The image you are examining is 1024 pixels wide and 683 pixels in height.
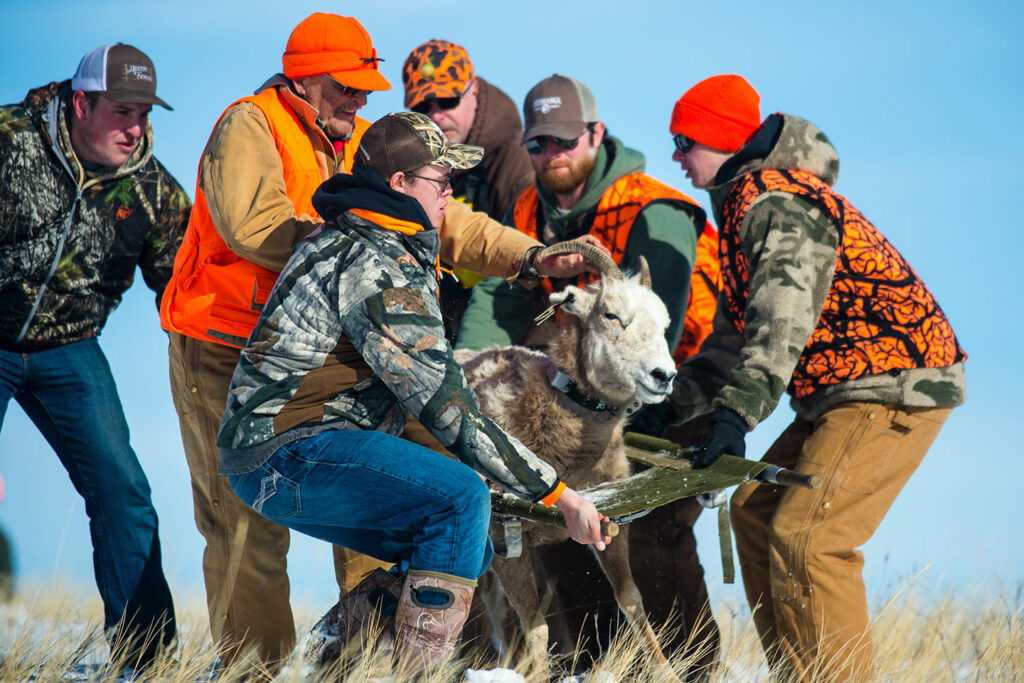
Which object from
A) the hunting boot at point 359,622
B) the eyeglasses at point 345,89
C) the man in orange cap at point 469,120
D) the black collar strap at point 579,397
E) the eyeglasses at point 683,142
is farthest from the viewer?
the man in orange cap at point 469,120

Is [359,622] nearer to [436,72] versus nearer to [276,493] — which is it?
[276,493]

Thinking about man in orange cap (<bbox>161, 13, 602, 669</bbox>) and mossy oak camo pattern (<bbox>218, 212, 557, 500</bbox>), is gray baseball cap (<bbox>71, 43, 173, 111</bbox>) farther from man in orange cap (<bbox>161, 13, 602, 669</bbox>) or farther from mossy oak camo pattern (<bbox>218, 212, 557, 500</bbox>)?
mossy oak camo pattern (<bbox>218, 212, 557, 500</bbox>)

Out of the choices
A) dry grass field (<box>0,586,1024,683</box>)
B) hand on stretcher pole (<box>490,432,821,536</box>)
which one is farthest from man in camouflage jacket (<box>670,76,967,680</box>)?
dry grass field (<box>0,586,1024,683</box>)

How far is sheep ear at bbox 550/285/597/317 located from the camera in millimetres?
5164

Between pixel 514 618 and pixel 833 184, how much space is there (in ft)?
8.75

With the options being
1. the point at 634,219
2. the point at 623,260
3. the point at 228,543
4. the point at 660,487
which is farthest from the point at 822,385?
the point at 228,543

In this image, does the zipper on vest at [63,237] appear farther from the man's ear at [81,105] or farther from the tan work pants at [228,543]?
the tan work pants at [228,543]

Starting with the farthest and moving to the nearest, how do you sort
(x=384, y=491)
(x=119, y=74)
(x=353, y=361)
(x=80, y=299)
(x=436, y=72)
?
1. (x=436, y=72)
2. (x=80, y=299)
3. (x=119, y=74)
4. (x=353, y=361)
5. (x=384, y=491)

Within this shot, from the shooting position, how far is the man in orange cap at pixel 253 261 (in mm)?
4391

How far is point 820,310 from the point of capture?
4309 millimetres

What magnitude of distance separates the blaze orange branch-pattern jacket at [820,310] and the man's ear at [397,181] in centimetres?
161

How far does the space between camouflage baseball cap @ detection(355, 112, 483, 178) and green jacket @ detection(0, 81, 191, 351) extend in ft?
6.45

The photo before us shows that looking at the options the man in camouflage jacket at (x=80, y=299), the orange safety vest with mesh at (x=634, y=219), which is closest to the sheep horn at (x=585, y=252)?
the orange safety vest with mesh at (x=634, y=219)

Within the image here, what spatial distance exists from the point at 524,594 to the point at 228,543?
4.66ft
